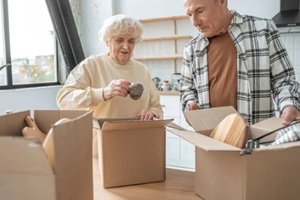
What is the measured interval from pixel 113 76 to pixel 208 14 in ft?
1.67

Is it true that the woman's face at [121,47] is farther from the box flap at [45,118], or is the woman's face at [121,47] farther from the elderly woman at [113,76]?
the box flap at [45,118]

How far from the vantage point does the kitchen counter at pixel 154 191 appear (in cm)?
91

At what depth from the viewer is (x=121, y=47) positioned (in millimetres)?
1376

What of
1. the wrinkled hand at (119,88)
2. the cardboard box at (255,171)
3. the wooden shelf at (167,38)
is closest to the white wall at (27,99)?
the wooden shelf at (167,38)

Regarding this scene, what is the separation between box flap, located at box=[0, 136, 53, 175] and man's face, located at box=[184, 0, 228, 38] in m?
0.96

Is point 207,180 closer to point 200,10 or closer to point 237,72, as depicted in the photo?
point 237,72

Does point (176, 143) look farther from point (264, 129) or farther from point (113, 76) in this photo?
point (264, 129)

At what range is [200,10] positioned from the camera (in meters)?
1.27

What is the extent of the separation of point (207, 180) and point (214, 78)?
63 centimetres

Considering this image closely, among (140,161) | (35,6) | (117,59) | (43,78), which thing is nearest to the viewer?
(140,161)

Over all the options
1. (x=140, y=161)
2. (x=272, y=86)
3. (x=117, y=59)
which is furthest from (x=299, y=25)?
(x=140, y=161)

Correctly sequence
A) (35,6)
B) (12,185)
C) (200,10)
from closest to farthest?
(12,185)
(200,10)
(35,6)

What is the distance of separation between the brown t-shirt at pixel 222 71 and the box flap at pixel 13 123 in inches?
33.0

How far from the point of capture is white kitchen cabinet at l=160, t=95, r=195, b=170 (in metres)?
3.28
